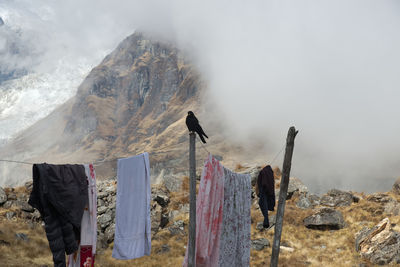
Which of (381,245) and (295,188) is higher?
(295,188)

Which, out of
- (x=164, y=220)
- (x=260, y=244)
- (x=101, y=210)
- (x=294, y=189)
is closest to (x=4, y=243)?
(x=101, y=210)

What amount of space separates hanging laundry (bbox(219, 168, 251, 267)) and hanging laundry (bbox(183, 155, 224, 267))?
0.95 feet

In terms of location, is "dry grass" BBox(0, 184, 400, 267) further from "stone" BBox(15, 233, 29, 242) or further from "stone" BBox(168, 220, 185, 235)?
"stone" BBox(168, 220, 185, 235)

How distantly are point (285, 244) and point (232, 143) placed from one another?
4892 centimetres

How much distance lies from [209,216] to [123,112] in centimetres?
11377

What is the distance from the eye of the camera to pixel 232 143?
61781mm

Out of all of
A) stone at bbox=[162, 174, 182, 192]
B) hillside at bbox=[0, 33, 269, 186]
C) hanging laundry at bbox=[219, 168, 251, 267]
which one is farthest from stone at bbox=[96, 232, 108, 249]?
hillside at bbox=[0, 33, 269, 186]

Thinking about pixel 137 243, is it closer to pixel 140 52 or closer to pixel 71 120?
pixel 71 120

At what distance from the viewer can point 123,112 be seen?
114000 millimetres

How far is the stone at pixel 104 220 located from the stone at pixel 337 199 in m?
14.6

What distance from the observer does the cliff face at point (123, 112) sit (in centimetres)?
9112

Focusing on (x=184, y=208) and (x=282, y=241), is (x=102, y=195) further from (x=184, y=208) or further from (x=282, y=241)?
(x=282, y=241)

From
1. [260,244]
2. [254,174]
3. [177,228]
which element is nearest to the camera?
[260,244]

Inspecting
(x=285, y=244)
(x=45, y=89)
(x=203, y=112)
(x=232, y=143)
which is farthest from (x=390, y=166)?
(x=45, y=89)
